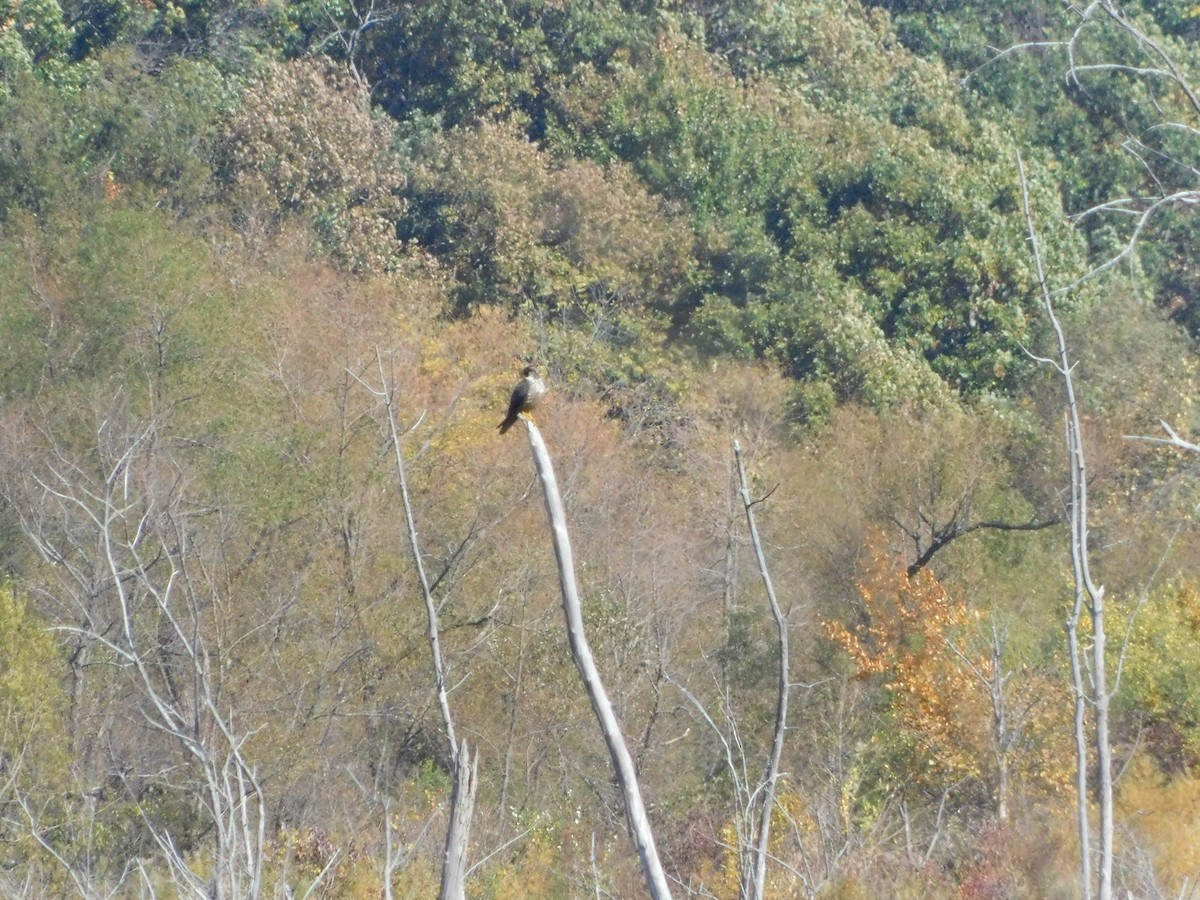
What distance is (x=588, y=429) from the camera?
2405 cm

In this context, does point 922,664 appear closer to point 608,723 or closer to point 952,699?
point 952,699

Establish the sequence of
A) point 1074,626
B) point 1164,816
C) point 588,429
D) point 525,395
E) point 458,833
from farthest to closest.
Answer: point 588,429
point 1164,816
point 525,395
point 458,833
point 1074,626

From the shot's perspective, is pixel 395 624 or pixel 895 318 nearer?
pixel 395 624

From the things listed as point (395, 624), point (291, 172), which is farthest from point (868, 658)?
point (291, 172)

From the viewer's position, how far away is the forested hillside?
1633 centimetres

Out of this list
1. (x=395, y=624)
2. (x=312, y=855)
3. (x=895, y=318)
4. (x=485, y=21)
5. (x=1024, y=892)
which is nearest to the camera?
(x=1024, y=892)

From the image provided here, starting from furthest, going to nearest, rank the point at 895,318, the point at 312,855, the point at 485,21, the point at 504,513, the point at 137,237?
the point at 485,21 → the point at 895,318 → the point at 137,237 → the point at 504,513 → the point at 312,855

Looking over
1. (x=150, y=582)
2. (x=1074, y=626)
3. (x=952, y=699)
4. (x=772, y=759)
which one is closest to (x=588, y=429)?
(x=952, y=699)

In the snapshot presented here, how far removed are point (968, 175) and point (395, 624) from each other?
14001mm

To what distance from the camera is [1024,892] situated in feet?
47.8

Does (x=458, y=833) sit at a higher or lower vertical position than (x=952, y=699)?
higher

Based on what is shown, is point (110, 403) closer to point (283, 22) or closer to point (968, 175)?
point (283, 22)

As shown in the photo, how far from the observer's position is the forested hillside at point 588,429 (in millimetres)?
16328

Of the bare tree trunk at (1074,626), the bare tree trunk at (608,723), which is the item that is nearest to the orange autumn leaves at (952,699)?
the bare tree trunk at (1074,626)
